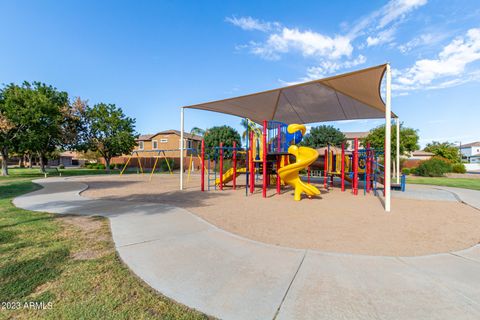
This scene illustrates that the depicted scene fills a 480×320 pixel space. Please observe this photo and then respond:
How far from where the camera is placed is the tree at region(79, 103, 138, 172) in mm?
29422

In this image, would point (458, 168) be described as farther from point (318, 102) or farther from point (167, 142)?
point (167, 142)

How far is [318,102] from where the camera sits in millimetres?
12102

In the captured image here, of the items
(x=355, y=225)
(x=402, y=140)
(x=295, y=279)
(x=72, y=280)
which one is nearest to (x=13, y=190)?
(x=72, y=280)

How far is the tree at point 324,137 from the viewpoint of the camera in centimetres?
4228

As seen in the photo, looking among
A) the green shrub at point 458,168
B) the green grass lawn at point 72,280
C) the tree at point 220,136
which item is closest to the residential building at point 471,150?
the green shrub at point 458,168

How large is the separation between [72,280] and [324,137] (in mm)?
43929

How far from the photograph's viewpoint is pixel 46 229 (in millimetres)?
4820

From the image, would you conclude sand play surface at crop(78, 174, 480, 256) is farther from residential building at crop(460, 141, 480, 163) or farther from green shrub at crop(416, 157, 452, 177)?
residential building at crop(460, 141, 480, 163)

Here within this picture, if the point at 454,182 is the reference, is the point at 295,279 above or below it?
above

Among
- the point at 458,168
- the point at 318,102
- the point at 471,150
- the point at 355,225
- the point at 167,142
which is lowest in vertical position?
the point at 355,225

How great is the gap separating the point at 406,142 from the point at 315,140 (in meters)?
18.0

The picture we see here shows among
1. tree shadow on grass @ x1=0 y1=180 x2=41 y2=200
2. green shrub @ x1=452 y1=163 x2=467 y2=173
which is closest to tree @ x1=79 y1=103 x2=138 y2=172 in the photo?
tree shadow on grass @ x1=0 y1=180 x2=41 y2=200

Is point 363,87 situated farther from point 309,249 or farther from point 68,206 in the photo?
point 68,206

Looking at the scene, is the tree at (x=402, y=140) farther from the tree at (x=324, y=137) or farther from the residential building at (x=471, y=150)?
the residential building at (x=471, y=150)
